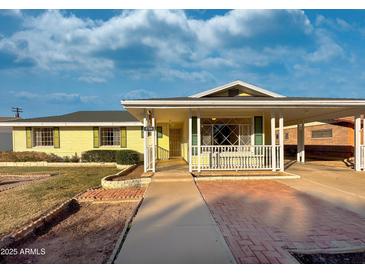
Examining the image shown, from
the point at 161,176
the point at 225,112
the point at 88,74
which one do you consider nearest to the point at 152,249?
the point at 161,176

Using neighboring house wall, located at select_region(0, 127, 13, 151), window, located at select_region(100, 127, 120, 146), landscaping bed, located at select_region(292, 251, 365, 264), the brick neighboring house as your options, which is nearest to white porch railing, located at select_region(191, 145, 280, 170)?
landscaping bed, located at select_region(292, 251, 365, 264)

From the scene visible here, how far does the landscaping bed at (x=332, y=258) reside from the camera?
10.2 ft

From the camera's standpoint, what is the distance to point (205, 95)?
1155 cm

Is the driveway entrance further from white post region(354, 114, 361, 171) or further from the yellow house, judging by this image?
the yellow house

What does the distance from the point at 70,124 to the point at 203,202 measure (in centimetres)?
1411

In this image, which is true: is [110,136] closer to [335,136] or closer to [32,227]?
[32,227]

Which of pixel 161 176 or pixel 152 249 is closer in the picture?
pixel 152 249

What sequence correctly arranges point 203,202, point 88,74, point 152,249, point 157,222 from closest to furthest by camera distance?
point 152,249 < point 157,222 < point 203,202 < point 88,74

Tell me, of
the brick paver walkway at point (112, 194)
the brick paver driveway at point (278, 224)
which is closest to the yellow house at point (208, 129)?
the brick paver walkway at point (112, 194)

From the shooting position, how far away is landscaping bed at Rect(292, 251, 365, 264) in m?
3.11

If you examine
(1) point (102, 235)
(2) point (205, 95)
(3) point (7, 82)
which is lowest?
(1) point (102, 235)

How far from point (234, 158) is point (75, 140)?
11.8 metres
